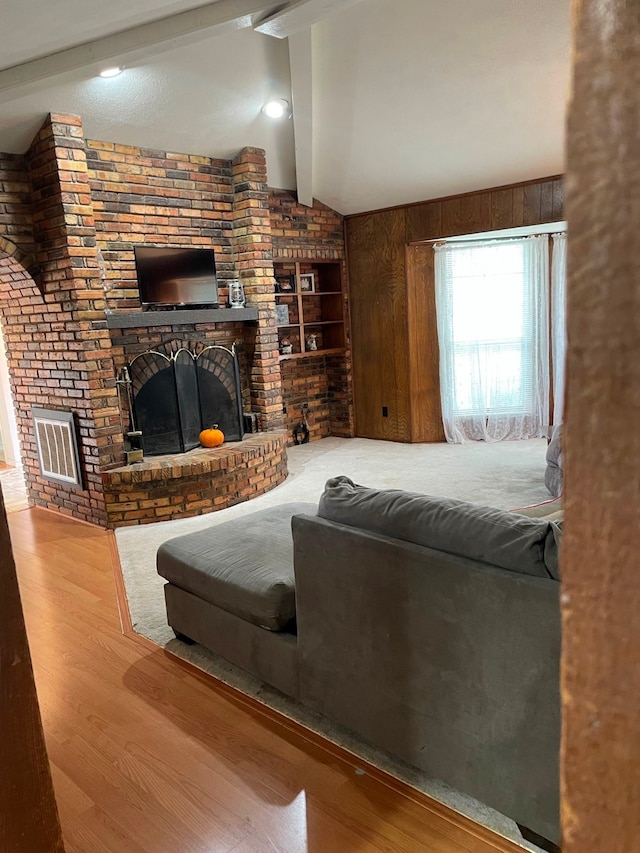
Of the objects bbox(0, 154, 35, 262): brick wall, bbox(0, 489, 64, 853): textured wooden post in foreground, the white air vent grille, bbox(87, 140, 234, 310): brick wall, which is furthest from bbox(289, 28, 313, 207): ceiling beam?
bbox(0, 489, 64, 853): textured wooden post in foreground

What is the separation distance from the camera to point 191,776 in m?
1.92

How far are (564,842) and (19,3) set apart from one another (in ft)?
10.5

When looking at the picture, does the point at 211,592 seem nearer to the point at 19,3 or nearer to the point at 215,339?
the point at 19,3

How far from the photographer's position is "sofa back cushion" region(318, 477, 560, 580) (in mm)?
1508

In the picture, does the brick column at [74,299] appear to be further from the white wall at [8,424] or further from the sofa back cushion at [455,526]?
the sofa back cushion at [455,526]

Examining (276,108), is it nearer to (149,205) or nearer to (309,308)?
(149,205)

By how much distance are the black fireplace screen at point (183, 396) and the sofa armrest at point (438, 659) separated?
9.63 feet

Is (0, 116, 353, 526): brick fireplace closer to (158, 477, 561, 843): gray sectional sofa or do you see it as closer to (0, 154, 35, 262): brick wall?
(0, 154, 35, 262): brick wall

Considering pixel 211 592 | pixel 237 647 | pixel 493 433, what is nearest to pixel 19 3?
pixel 211 592

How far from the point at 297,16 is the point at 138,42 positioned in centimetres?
81

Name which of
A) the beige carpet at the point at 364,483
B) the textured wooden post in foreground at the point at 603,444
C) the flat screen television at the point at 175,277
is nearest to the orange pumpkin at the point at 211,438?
the beige carpet at the point at 364,483

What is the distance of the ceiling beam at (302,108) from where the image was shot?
3.60 meters

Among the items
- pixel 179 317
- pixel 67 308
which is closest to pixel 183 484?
pixel 179 317

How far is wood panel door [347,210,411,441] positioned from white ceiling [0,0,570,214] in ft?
2.27
